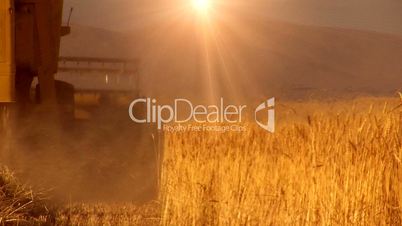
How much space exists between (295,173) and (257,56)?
67891 mm

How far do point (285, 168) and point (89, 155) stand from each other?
326 centimetres

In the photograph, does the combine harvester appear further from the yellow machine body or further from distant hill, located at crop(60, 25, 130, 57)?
distant hill, located at crop(60, 25, 130, 57)

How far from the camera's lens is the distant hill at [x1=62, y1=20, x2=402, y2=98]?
55.8 meters

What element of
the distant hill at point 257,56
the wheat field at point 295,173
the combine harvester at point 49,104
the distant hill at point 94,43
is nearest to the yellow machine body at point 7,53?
the combine harvester at point 49,104

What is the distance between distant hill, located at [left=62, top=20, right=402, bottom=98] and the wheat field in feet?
124

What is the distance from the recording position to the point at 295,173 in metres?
5.54

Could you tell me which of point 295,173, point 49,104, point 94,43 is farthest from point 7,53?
point 94,43

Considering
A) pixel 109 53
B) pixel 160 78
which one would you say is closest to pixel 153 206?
pixel 160 78

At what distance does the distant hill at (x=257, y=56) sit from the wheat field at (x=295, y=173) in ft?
124

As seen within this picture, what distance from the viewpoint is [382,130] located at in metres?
4.73

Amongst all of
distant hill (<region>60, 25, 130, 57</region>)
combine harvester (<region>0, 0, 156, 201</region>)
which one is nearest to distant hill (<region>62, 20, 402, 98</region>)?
distant hill (<region>60, 25, 130, 57</region>)

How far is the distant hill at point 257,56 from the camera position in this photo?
183 ft

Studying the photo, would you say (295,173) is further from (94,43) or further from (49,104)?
(94,43)

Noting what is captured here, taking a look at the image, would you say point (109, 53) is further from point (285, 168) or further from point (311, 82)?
point (285, 168)
